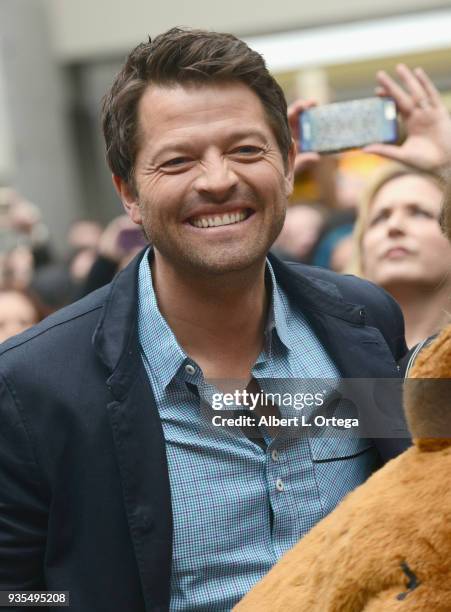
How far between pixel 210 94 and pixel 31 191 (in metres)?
A: 12.7

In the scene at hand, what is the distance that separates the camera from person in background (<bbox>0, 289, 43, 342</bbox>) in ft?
15.2

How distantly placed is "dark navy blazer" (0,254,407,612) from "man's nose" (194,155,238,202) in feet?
1.11

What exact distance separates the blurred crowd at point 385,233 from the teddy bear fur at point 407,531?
0.14m

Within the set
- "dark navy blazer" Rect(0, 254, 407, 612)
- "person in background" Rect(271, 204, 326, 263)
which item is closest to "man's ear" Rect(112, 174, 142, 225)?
"dark navy blazer" Rect(0, 254, 407, 612)

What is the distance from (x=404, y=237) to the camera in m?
3.55

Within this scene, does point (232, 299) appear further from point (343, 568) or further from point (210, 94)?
point (343, 568)

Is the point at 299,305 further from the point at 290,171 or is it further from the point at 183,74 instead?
the point at 183,74

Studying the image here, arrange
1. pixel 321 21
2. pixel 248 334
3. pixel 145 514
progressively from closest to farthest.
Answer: pixel 145 514 → pixel 248 334 → pixel 321 21

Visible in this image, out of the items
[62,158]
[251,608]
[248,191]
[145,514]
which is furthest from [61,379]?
[62,158]

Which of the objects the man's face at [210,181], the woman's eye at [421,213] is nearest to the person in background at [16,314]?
the woman's eye at [421,213]

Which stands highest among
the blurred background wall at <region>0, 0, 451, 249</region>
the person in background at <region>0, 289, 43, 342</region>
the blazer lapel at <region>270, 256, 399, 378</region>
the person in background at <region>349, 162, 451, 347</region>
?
the blazer lapel at <region>270, 256, 399, 378</region>

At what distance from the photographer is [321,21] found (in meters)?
13.5

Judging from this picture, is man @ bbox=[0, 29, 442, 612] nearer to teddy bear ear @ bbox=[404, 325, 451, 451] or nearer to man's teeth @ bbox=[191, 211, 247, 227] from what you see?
man's teeth @ bbox=[191, 211, 247, 227]

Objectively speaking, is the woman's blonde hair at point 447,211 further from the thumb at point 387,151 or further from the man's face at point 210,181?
the thumb at point 387,151
